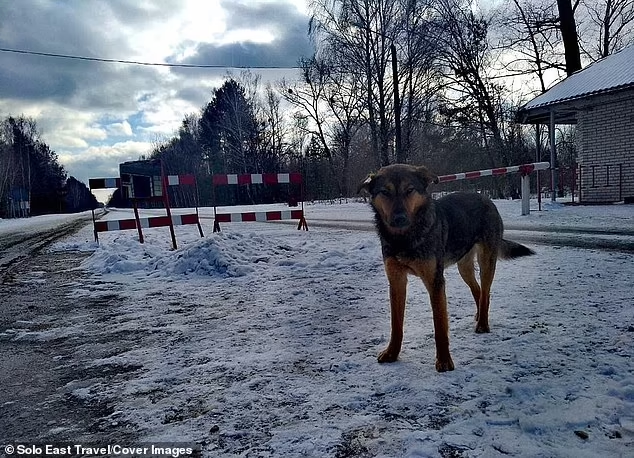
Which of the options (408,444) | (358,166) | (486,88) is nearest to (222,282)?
(408,444)

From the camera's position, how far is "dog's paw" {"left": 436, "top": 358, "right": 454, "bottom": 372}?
8.57 ft

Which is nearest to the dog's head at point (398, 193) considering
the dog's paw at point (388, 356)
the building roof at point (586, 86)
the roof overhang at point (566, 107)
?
the dog's paw at point (388, 356)

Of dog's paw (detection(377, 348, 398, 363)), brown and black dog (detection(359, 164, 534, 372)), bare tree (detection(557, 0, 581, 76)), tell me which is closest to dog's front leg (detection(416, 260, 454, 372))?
brown and black dog (detection(359, 164, 534, 372))

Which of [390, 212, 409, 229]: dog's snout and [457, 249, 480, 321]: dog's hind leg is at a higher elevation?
[390, 212, 409, 229]: dog's snout

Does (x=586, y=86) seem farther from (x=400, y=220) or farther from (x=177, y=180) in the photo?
(x=400, y=220)

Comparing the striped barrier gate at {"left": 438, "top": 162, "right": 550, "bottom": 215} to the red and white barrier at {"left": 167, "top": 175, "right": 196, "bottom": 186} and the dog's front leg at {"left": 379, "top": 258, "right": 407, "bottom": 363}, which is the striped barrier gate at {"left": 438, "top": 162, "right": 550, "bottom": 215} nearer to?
the red and white barrier at {"left": 167, "top": 175, "right": 196, "bottom": 186}

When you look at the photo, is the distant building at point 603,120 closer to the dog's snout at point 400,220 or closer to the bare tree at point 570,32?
the bare tree at point 570,32

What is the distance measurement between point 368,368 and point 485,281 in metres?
1.29

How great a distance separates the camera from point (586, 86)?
15750 mm

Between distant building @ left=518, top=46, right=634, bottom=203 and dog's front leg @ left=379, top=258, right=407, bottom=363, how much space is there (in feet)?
49.1

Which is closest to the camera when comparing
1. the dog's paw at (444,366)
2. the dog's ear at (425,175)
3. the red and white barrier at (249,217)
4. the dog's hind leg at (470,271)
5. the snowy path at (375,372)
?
the snowy path at (375,372)

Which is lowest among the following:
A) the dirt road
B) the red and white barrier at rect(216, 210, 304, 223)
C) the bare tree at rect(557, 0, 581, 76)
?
the dirt road

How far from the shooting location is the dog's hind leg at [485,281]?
10.7 ft

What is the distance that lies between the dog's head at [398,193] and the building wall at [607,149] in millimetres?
15344
